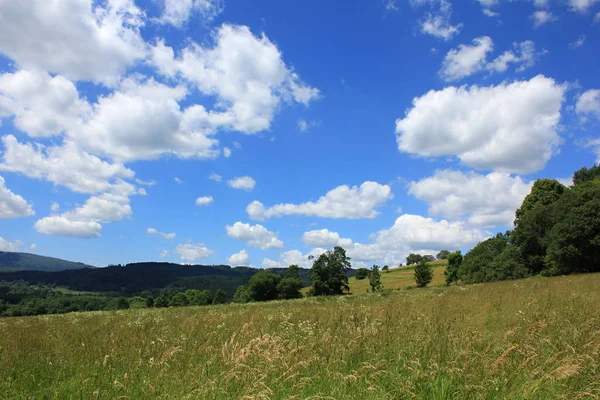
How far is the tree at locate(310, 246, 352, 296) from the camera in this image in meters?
79.2

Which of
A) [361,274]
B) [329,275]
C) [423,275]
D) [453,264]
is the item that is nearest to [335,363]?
[329,275]

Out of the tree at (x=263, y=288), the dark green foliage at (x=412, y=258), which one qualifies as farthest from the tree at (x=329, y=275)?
the dark green foliage at (x=412, y=258)

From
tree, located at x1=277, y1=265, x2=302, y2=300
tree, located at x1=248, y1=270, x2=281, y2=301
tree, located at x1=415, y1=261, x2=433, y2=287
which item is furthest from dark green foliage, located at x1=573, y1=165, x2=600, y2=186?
tree, located at x1=248, y1=270, x2=281, y2=301

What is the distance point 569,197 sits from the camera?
50562 millimetres

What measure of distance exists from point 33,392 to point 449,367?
17.6ft

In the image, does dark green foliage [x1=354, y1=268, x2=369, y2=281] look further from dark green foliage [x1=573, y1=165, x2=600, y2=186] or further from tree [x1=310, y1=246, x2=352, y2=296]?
dark green foliage [x1=573, y1=165, x2=600, y2=186]

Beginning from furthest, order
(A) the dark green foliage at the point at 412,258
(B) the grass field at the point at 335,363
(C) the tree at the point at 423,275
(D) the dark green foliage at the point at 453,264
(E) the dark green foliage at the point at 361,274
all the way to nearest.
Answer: (A) the dark green foliage at the point at 412,258 → (E) the dark green foliage at the point at 361,274 → (D) the dark green foliage at the point at 453,264 → (C) the tree at the point at 423,275 → (B) the grass field at the point at 335,363

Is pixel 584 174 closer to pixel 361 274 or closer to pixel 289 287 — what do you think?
pixel 361 274

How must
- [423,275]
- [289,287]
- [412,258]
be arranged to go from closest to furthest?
[289,287] < [423,275] < [412,258]

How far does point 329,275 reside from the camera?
80062mm

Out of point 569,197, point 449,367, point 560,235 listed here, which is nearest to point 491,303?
point 449,367

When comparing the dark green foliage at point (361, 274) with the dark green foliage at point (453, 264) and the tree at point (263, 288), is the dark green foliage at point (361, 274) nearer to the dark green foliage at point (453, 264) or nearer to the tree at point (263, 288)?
the dark green foliage at point (453, 264)

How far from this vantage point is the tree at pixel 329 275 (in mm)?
79188

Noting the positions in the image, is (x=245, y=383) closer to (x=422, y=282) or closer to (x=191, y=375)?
(x=191, y=375)
